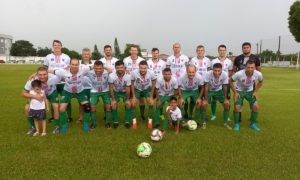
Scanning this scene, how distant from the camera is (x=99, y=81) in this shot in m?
6.47

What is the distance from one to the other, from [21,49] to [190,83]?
10776cm

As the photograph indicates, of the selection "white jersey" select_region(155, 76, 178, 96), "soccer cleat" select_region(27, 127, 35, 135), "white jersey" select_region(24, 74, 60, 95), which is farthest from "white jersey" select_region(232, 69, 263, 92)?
"soccer cleat" select_region(27, 127, 35, 135)

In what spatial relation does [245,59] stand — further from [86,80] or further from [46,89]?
[46,89]

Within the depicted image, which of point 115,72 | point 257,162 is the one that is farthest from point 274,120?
point 115,72

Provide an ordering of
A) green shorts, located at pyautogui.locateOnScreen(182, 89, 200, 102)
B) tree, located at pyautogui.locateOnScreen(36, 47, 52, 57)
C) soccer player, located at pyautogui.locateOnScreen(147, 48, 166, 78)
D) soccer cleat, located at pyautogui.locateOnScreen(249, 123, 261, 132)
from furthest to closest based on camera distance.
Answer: tree, located at pyautogui.locateOnScreen(36, 47, 52, 57)
soccer player, located at pyautogui.locateOnScreen(147, 48, 166, 78)
green shorts, located at pyautogui.locateOnScreen(182, 89, 200, 102)
soccer cleat, located at pyautogui.locateOnScreen(249, 123, 261, 132)

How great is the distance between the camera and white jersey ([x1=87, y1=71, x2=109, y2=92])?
6470 millimetres

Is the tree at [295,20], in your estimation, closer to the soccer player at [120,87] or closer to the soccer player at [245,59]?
the soccer player at [245,59]

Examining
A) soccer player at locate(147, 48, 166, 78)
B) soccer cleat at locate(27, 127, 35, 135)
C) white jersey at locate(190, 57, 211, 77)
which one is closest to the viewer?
soccer cleat at locate(27, 127, 35, 135)

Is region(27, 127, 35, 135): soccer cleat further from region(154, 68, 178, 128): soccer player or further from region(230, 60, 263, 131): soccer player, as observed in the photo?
region(230, 60, 263, 131): soccer player

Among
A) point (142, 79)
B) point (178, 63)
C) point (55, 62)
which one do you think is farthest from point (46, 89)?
point (178, 63)

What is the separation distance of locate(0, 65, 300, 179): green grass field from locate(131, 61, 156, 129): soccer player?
490 millimetres

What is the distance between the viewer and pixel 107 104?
6594mm

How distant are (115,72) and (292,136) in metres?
4.34

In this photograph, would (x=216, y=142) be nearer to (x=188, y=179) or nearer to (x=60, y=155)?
(x=188, y=179)
